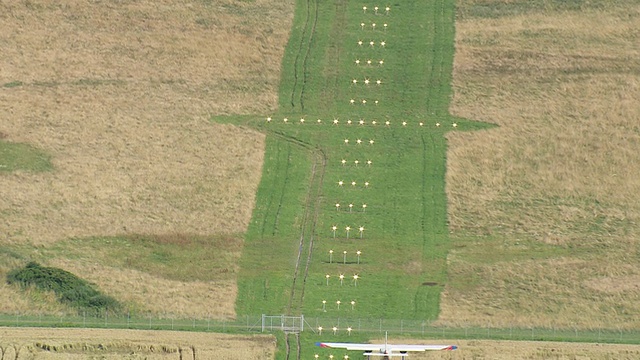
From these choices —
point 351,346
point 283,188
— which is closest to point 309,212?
point 283,188

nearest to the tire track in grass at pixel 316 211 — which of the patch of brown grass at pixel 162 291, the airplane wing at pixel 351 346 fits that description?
the patch of brown grass at pixel 162 291

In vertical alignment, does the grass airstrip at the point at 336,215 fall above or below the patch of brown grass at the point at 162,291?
above

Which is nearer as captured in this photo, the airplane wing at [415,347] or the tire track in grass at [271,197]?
the airplane wing at [415,347]

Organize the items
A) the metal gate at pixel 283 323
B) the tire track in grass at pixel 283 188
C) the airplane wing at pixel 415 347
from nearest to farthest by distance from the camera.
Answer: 1. the airplane wing at pixel 415 347
2. the metal gate at pixel 283 323
3. the tire track in grass at pixel 283 188

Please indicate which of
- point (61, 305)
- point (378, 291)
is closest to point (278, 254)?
point (378, 291)

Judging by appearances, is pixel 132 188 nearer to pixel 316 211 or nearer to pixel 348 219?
pixel 316 211

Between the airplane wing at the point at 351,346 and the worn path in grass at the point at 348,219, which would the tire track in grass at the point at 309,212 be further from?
the airplane wing at the point at 351,346
